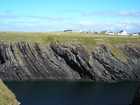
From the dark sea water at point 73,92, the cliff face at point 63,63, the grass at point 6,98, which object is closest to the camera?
the grass at point 6,98

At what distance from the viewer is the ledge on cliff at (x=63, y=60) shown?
3799 inches

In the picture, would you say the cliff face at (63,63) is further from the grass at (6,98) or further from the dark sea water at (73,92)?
the grass at (6,98)

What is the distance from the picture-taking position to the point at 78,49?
328 feet

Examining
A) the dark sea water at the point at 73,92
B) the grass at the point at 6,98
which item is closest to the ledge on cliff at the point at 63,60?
the dark sea water at the point at 73,92

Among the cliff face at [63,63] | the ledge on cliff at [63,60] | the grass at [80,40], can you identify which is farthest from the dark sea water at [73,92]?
the grass at [80,40]

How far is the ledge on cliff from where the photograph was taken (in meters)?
96.5

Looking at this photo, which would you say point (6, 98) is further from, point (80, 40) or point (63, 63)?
point (80, 40)

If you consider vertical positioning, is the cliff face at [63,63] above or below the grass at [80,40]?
below

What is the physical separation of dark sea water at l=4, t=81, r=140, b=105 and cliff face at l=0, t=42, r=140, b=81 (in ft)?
22.3

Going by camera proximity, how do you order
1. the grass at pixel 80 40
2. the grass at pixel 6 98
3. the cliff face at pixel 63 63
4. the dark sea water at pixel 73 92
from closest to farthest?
the grass at pixel 6 98 < the dark sea water at pixel 73 92 < the cliff face at pixel 63 63 < the grass at pixel 80 40

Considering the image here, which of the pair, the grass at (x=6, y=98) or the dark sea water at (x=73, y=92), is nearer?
the grass at (x=6, y=98)

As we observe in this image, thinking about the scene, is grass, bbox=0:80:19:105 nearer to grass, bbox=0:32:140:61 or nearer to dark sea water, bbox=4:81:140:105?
dark sea water, bbox=4:81:140:105

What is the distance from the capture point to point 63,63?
99438mm

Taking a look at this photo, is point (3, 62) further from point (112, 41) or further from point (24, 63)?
point (112, 41)
